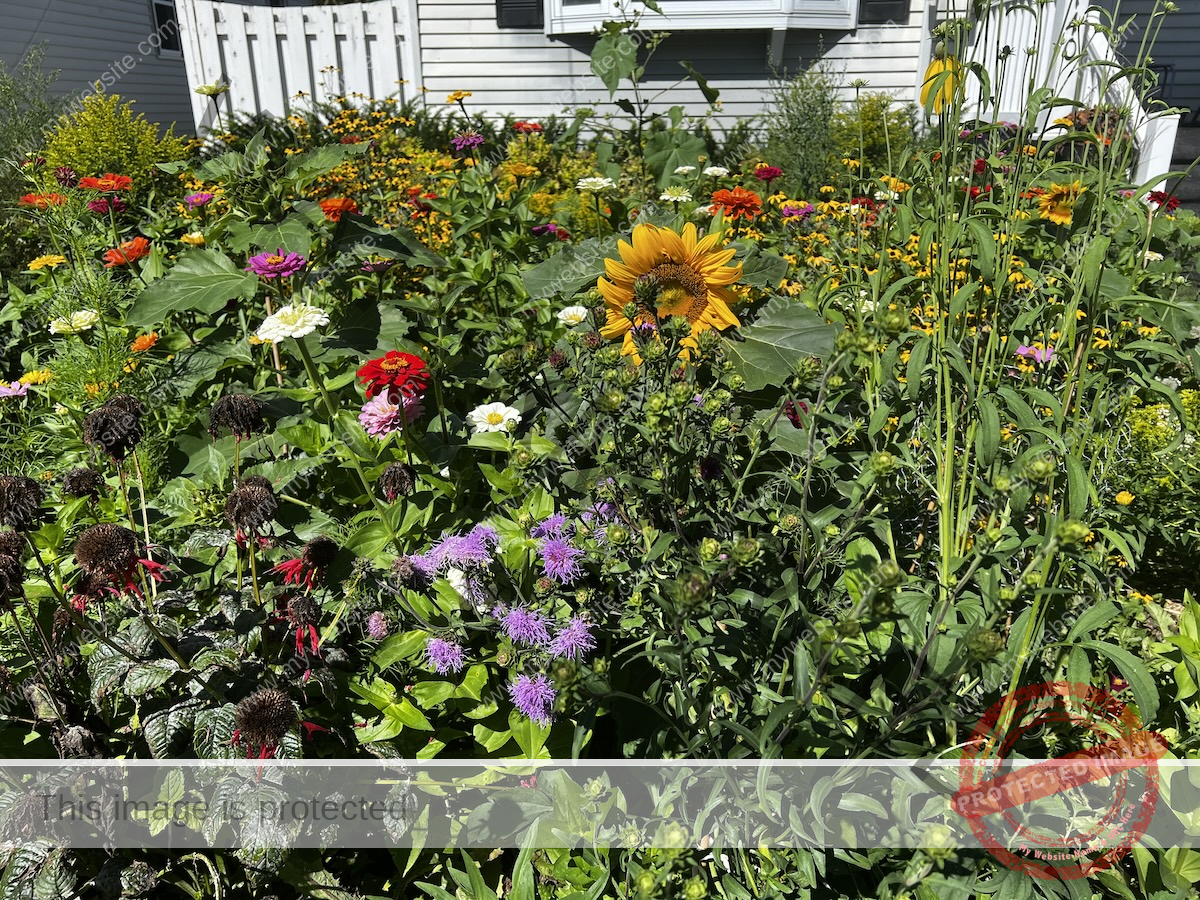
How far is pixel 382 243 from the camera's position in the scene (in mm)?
2287

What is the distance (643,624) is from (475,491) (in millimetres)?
976

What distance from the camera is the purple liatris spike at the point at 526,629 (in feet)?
4.45

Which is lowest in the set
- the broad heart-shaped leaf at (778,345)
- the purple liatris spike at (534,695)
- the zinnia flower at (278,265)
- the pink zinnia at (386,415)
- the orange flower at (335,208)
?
the purple liatris spike at (534,695)

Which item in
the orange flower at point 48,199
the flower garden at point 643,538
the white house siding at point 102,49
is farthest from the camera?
the white house siding at point 102,49

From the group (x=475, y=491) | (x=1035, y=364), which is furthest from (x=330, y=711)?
(x=1035, y=364)

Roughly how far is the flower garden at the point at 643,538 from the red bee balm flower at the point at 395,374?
0.4 inches

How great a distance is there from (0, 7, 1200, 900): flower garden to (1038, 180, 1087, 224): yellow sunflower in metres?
0.02

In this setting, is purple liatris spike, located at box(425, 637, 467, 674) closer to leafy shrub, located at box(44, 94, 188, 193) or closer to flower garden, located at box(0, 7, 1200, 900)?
flower garden, located at box(0, 7, 1200, 900)

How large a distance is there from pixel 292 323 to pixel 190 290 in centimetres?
44

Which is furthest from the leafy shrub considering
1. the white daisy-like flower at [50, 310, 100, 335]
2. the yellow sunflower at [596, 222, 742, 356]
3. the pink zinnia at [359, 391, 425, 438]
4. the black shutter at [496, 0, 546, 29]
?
the yellow sunflower at [596, 222, 742, 356]

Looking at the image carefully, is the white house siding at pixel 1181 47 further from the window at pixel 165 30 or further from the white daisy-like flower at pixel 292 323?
the window at pixel 165 30

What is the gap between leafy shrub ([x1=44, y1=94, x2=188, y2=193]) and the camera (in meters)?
5.45

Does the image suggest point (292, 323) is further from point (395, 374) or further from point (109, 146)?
point (109, 146)

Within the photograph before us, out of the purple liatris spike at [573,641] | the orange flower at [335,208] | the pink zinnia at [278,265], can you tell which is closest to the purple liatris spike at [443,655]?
the purple liatris spike at [573,641]
